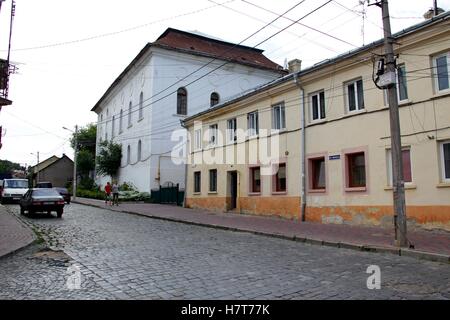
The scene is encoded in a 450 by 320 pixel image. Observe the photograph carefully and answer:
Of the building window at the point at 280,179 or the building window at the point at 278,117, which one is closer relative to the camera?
the building window at the point at 280,179

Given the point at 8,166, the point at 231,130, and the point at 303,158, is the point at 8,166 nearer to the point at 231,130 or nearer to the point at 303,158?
the point at 231,130

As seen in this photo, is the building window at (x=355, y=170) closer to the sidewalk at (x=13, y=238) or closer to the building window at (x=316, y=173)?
the building window at (x=316, y=173)

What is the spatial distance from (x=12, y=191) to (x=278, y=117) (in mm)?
22571

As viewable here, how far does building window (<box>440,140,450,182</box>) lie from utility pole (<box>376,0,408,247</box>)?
10.5ft

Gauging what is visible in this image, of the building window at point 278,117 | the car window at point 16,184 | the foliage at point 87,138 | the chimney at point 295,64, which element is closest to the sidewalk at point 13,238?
the building window at point 278,117

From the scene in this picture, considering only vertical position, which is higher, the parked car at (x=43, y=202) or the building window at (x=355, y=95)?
the building window at (x=355, y=95)

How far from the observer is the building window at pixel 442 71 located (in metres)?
12.9

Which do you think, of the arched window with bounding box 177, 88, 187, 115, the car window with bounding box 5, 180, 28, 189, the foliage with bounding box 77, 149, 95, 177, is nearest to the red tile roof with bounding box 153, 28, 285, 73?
the arched window with bounding box 177, 88, 187, 115

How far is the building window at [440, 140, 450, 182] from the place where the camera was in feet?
42.1

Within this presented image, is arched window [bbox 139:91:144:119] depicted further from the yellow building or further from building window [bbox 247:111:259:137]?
building window [bbox 247:111:259:137]

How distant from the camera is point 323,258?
9141mm

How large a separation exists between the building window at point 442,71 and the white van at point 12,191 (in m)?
Answer: 29.3
